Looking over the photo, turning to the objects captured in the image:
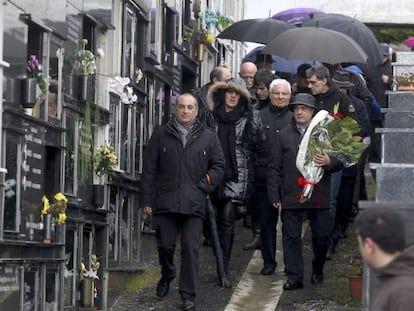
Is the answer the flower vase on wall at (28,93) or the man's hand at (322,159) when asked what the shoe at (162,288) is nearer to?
the man's hand at (322,159)

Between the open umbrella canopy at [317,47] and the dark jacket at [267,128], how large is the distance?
1033mm

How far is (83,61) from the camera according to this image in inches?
504

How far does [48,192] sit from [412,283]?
5.82 meters

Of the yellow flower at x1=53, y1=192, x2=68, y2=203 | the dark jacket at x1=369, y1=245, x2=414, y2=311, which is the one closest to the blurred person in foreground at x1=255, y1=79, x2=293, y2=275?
the yellow flower at x1=53, y1=192, x2=68, y2=203

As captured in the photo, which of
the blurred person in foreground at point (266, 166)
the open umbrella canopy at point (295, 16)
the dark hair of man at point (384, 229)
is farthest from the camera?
the open umbrella canopy at point (295, 16)

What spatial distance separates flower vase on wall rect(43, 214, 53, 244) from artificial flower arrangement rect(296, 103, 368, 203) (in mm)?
2471

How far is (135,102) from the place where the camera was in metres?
14.8

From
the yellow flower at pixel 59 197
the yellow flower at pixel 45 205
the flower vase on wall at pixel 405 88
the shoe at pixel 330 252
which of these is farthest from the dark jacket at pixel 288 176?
the yellow flower at pixel 45 205

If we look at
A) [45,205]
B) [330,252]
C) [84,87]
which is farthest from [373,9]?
[45,205]

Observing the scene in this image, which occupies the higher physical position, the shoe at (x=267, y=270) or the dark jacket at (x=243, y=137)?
the dark jacket at (x=243, y=137)

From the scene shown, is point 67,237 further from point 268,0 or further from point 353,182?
point 268,0

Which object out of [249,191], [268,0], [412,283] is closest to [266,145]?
[249,191]

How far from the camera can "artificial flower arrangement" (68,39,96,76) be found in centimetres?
1259

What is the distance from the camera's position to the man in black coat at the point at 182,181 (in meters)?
12.4
